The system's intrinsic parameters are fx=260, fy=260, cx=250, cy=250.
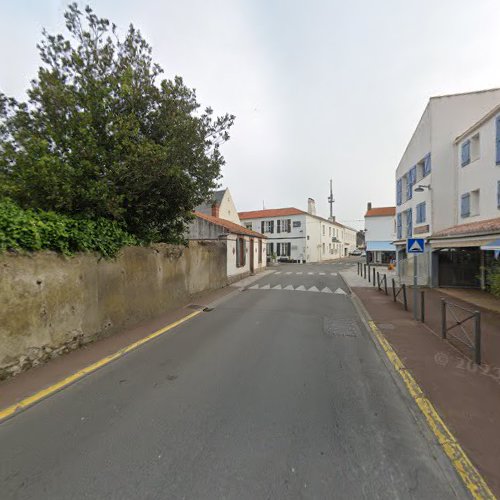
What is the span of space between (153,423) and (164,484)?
87 centimetres

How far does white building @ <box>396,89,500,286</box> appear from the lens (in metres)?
11.9

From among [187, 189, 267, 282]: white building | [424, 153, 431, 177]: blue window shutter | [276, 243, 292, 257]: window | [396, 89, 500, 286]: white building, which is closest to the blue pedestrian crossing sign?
[396, 89, 500, 286]: white building

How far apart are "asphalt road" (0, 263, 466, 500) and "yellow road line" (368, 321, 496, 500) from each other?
11 cm

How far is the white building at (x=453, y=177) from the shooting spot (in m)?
11.9

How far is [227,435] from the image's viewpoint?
2.77 meters

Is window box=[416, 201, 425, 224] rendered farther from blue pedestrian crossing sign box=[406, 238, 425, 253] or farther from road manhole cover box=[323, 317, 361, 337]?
road manhole cover box=[323, 317, 361, 337]

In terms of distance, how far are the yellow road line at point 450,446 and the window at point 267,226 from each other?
120 feet

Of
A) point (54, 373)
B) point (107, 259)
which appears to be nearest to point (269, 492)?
point (54, 373)

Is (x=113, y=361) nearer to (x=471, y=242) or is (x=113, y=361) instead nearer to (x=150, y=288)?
(x=150, y=288)

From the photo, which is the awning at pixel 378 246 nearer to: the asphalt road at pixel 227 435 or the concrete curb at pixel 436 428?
the concrete curb at pixel 436 428

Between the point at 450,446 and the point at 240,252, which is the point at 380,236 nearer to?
the point at 240,252

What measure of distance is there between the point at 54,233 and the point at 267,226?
37.0 metres

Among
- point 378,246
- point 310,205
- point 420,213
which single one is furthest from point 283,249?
point 420,213

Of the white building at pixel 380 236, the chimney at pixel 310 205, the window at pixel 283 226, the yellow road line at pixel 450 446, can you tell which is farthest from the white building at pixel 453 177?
the chimney at pixel 310 205
